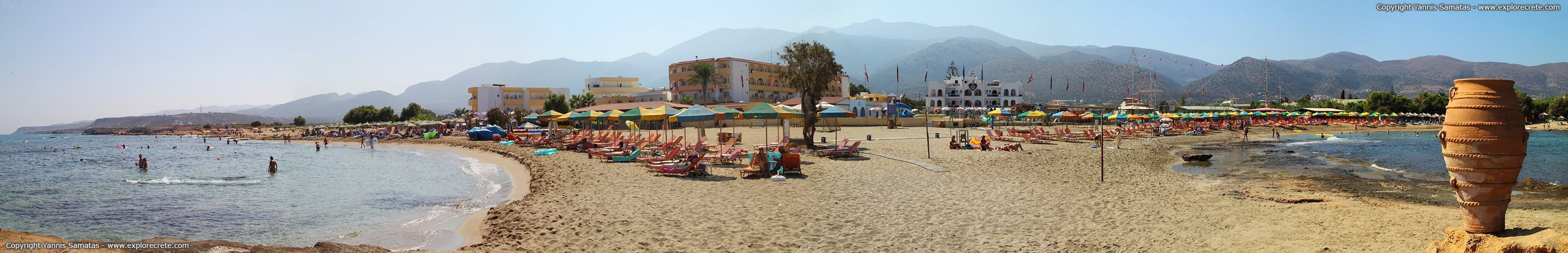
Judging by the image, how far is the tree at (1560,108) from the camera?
2234 inches

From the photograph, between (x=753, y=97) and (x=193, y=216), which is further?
(x=753, y=97)

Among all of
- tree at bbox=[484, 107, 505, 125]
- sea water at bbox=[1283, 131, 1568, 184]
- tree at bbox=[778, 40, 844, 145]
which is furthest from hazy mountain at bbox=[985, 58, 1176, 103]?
tree at bbox=[778, 40, 844, 145]

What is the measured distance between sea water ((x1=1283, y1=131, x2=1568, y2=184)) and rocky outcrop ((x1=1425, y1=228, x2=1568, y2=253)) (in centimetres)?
1410

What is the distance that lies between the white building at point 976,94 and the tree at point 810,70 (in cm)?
7116

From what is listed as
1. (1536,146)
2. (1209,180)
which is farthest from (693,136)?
(1536,146)

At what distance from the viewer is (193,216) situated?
451 inches

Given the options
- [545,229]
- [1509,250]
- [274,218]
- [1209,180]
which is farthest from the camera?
[1209,180]

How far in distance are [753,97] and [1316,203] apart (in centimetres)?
5839

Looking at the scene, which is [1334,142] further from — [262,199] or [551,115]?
[262,199]

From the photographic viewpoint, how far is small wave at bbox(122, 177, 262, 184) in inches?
700

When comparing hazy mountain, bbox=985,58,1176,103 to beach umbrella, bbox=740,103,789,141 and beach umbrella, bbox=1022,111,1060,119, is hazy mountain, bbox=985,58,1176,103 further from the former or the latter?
beach umbrella, bbox=740,103,789,141

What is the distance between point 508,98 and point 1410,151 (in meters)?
71.6

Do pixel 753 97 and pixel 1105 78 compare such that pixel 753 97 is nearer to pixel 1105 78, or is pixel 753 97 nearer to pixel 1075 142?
pixel 1075 142

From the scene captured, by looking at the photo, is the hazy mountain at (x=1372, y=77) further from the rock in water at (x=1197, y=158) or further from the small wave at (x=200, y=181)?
the small wave at (x=200, y=181)
